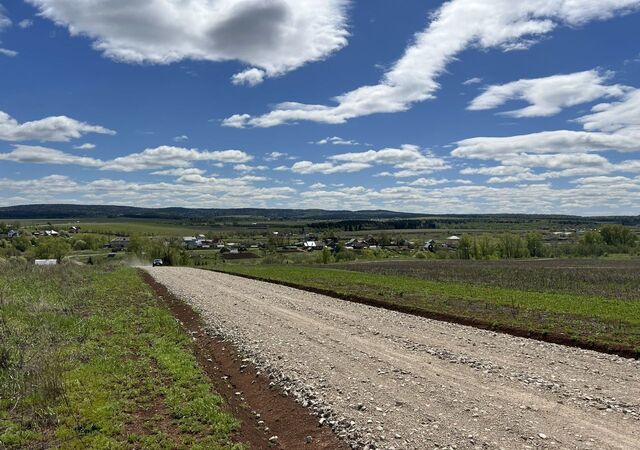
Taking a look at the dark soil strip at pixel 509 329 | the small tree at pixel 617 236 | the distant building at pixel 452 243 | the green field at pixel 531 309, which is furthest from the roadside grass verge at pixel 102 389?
the small tree at pixel 617 236

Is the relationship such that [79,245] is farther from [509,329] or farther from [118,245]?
[509,329]

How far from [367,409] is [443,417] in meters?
1.56

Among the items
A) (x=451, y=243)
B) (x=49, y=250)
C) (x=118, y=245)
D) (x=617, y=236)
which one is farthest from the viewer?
(x=118, y=245)

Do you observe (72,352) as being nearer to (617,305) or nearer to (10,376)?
(10,376)

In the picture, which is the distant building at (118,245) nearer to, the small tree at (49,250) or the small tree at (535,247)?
the small tree at (49,250)

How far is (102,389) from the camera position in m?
12.0

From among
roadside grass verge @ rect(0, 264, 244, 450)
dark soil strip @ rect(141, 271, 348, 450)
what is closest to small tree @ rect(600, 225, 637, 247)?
dark soil strip @ rect(141, 271, 348, 450)

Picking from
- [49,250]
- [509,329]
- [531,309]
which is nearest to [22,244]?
[49,250]

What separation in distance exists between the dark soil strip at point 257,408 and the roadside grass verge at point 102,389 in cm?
45

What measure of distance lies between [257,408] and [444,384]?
434 cm

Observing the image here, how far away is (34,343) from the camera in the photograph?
15.6 m

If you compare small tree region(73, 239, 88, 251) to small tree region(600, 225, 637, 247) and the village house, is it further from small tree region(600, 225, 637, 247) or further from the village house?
small tree region(600, 225, 637, 247)

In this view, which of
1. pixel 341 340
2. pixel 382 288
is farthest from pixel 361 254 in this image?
A: pixel 341 340

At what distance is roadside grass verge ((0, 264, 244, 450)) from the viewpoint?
937 cm
